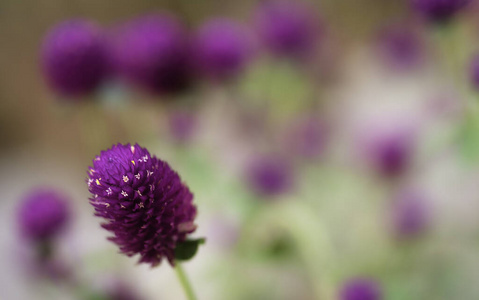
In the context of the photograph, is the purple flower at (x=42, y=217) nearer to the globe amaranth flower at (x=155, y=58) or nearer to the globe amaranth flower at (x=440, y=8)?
the globe amaranth flower at (x=155, y=58)

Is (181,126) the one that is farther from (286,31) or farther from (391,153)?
(391,153)

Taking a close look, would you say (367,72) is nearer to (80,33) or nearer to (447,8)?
(447,8)

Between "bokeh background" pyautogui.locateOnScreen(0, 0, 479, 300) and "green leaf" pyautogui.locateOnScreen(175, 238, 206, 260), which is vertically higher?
"bokeh background" pyautogui.locateOnScreen(0, 0, 479, 300)

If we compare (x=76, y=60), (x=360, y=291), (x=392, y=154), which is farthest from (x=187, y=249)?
(x=392, y=154)

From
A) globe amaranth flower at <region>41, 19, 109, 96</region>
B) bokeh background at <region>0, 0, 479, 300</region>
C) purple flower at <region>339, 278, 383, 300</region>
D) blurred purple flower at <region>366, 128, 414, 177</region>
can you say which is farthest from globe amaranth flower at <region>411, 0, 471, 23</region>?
globe amaranth flower at <region>41, 19, 109, 96</region>

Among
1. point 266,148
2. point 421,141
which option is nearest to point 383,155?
point 421,141

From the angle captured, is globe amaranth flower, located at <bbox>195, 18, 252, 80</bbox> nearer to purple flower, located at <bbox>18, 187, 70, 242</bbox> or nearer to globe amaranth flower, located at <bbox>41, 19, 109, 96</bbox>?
globe amaranth flower, located at <bbox>41, 19, 109, 96</bbox>
